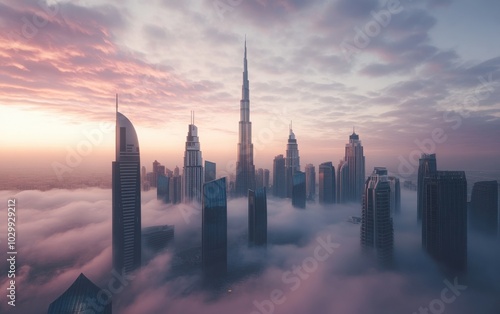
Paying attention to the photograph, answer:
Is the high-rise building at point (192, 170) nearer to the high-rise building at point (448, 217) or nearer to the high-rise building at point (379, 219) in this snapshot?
the high-rise building at point (379, 219)

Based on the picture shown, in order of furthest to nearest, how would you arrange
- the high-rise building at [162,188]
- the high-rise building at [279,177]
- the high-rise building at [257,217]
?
the high-rise building at [279,177] < the high-rise building at [162,188] < the high-rise building at [257,217]

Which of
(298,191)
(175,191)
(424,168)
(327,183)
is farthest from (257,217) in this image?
(327,183)

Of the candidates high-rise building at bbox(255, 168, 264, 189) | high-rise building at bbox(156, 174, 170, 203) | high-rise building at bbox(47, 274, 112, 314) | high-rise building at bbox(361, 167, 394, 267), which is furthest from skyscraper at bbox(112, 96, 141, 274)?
high-rise building at bbox(255, 168, 264, 189)

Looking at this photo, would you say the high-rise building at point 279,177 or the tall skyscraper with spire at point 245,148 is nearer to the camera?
the tall skyscraper with spire at point 245,148

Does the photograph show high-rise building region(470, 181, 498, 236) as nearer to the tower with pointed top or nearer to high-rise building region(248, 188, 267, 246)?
the tower with pointed top

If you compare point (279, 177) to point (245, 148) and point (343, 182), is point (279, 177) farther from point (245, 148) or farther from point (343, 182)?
point (343, 182)

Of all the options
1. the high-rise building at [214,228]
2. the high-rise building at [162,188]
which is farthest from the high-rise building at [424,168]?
the high-rise building at [162,188]
